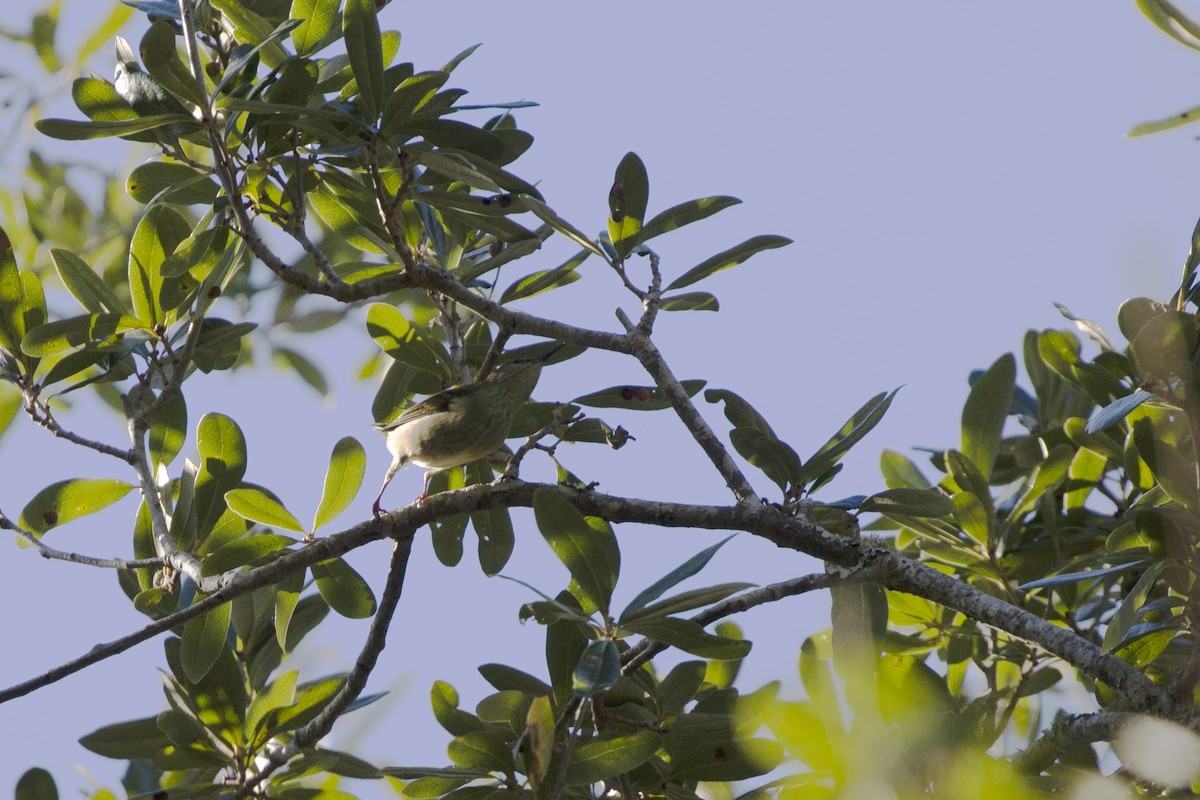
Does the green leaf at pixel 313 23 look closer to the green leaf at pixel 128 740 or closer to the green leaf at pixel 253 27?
the green leaf at pixel 253 27

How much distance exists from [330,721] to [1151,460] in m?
1.98

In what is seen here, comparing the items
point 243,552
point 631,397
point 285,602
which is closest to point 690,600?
point 631,397

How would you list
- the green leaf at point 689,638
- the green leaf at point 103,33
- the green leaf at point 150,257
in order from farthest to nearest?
the green leaf at point 103,33
the green leaf at point 150,257
the green leaf at point 689,638

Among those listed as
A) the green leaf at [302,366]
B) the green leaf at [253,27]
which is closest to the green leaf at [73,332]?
the green leaf at [253,27]

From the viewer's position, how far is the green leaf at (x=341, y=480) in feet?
9.09

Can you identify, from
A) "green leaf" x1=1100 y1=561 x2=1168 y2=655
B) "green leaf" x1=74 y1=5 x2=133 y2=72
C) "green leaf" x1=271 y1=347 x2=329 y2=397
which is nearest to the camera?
"green leaf" x1=1100 y1=561 x2=1168 y2=655

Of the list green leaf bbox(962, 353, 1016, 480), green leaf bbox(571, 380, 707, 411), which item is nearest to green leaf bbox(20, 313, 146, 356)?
green leaf bbox(571, 380, 707, 411)

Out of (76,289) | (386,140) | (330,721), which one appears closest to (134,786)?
(330,721)

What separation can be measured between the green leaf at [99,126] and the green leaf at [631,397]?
1175 mm

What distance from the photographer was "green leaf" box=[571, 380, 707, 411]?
2.71 metres

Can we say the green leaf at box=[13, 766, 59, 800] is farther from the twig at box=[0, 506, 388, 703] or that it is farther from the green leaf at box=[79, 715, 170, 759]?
the twig at box=[0, 506, 388, 703]

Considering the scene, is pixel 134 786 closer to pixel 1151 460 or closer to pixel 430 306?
pixel 430 306

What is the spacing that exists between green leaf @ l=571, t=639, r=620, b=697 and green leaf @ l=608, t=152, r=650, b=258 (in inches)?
42.0

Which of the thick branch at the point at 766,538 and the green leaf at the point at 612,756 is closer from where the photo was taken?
the thick branch at the point at 766,538
